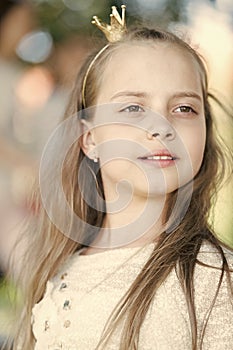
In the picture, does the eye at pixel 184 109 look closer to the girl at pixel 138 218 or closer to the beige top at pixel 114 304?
the girl at pixel 138 218

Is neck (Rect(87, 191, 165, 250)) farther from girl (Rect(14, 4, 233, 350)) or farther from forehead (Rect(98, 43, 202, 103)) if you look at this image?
forehead (Rect(98, 43, 202, 103))

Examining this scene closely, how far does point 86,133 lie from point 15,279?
31cm

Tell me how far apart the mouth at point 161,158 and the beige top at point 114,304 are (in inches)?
4.0

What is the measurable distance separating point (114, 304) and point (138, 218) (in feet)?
0.39

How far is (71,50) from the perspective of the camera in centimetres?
178

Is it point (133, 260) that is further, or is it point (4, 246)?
point (4, 246)

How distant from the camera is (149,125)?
1.12 meters

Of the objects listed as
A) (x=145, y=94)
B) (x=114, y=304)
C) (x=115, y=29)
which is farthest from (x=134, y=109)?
(x=114, y=304)

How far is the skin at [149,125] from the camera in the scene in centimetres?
113

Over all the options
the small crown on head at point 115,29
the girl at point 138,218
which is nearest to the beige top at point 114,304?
the girl at point 138,218

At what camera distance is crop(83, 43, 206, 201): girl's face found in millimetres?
1124

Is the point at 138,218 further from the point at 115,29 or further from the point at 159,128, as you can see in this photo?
the point at 115,29

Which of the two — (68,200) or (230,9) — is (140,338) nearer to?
(68,200)

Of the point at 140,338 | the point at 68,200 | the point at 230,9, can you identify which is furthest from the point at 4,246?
the point at 140,338
